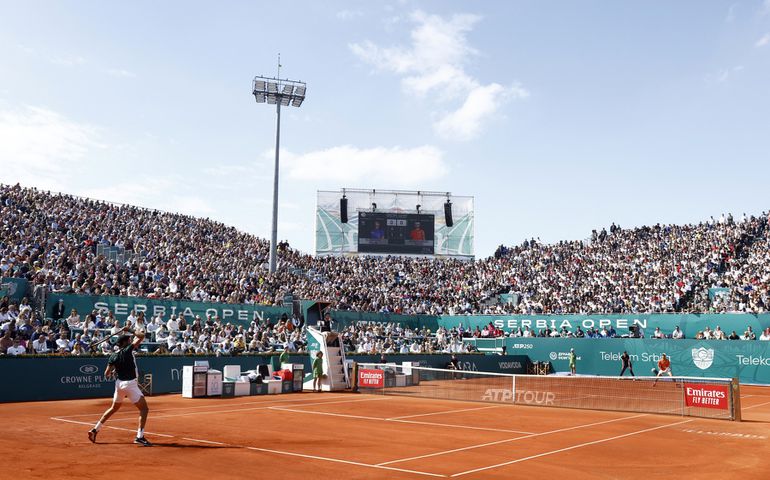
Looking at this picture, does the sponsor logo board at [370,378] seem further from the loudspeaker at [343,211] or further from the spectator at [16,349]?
the loudspeaker at [343,211]

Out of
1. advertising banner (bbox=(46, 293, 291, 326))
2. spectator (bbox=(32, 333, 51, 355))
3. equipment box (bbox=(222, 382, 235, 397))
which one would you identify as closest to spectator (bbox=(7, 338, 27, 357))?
spectator (bbox=(32, 333, 51, 355))

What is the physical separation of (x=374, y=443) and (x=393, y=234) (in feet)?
172

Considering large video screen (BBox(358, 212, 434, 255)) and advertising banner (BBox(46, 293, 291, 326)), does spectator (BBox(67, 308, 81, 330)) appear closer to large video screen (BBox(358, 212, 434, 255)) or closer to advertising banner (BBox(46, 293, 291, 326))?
advertising banner (BBox(46, 293, 291, 326))

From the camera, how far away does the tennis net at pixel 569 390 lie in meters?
22.0

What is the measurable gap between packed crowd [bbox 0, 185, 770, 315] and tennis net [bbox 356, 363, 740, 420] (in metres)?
10.8

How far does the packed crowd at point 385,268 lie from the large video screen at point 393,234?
8.28 ft

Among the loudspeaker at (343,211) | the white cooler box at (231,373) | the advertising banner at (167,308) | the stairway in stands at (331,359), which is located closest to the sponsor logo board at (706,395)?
the stairway in stands at (331,359)

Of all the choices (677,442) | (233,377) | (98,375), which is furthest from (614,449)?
(98,375)

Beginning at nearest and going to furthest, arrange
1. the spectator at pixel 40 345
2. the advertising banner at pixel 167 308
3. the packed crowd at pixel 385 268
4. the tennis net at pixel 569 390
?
the tennis net at pixel 569 390, the spectator at pixel 40 345, the advertising banner at pixel 167 308, the packed crowd at pixel 385 268

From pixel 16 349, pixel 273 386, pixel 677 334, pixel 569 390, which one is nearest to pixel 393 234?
pixel 677 334

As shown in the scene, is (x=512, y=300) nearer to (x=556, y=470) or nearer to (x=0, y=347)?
(x=0, y=347)

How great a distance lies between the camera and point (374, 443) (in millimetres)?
14859

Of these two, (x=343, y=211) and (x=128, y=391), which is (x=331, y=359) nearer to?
(x=128, y=391)

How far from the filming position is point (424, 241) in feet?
221
